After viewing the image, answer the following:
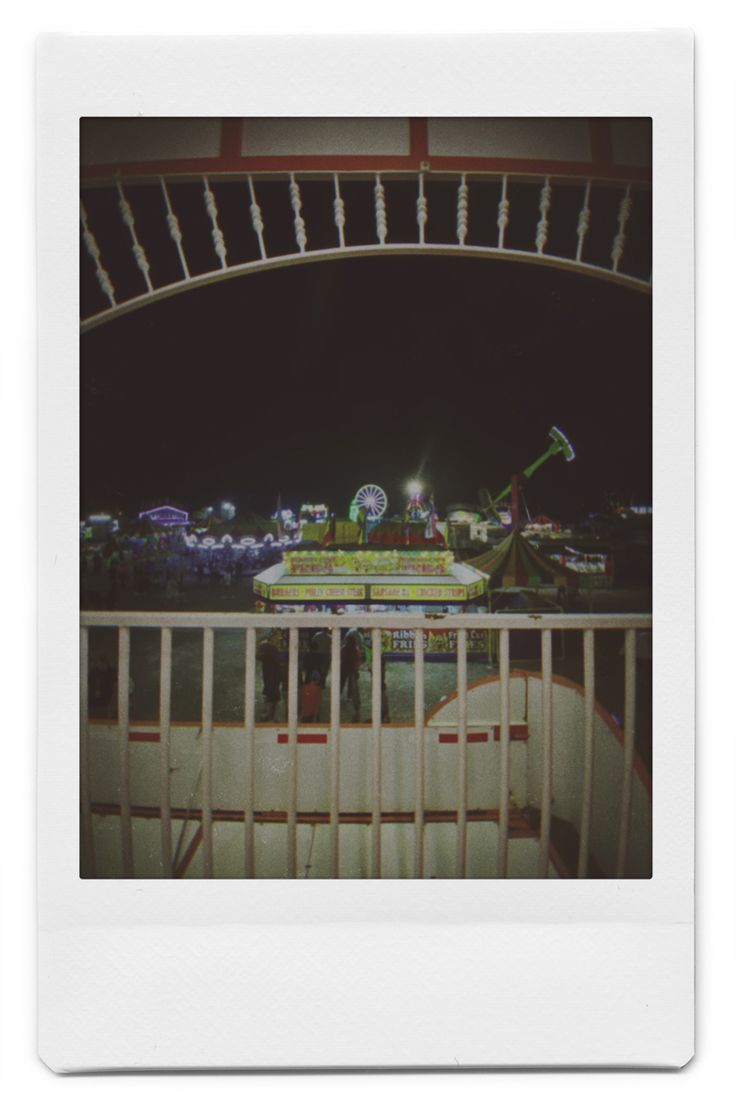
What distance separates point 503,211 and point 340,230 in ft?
1.26

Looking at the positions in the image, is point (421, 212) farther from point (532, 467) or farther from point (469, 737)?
point (469, 737)

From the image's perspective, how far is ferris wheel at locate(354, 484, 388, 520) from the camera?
4.24 ft

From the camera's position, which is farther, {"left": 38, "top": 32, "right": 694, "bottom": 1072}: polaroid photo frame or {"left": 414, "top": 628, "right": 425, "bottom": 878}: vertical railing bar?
{"left": 414, "top": 628, "right": 425, "bottom": 878}: vertical railing bar

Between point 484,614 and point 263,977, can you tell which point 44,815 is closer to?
point 263,977

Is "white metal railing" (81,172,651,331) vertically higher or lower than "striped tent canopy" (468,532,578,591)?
higher

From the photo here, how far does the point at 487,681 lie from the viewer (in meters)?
1.34

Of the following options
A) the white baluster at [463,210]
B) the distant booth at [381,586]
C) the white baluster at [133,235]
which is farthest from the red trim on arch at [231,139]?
the distant booth at [381,586]

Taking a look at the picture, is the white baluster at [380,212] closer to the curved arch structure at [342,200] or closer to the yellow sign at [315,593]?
the curved arch structure at [342,200]

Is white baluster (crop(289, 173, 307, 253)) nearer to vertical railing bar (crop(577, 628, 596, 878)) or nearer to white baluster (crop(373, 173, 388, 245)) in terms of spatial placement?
white baluster (crop(373, 173, 388, 245))

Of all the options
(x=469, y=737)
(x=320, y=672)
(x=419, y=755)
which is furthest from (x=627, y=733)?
(x=320, y=672)

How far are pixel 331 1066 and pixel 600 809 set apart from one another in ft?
2.62

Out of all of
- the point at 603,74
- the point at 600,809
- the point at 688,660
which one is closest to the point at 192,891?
the point at 600,809

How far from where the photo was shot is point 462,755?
1318 millimetres

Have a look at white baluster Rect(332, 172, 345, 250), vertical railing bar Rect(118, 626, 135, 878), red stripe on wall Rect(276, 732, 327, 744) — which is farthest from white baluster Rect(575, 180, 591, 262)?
vertical railing bar Rect(118, 626, 135, 878)
